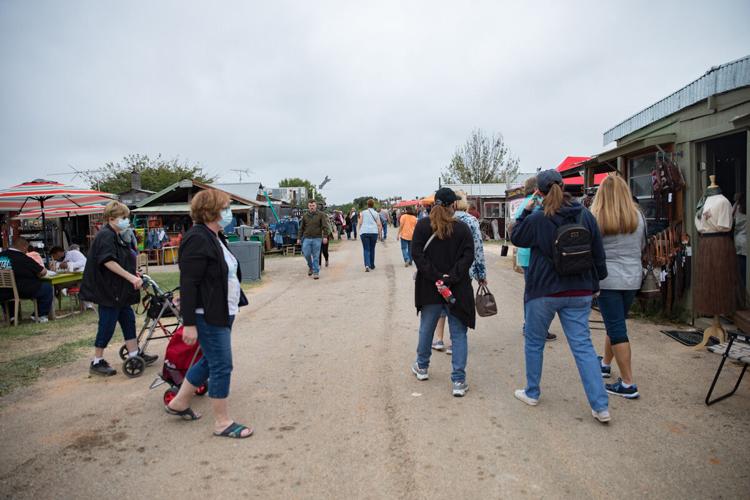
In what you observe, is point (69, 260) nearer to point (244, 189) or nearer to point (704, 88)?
point (704, 88)

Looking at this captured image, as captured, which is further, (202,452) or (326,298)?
(326,298)

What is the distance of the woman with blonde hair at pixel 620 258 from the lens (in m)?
4.02

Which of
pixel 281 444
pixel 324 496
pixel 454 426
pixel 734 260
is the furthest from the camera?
pixel 734 260

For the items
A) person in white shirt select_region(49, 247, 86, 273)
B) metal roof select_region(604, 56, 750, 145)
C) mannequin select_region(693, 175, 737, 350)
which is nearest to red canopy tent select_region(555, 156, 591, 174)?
metal roof select_region(604, 56, 750, 145)

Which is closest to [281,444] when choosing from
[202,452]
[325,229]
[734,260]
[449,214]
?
[202,452]

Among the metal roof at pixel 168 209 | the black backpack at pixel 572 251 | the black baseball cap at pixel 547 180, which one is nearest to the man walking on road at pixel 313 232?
the metal roof at pixel 168 209

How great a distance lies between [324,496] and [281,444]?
74cm

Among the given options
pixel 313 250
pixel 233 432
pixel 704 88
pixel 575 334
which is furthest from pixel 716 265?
pixel 313 250

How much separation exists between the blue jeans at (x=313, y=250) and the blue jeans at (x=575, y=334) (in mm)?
8549

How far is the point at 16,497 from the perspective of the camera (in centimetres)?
287

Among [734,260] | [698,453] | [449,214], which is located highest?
[449,214]

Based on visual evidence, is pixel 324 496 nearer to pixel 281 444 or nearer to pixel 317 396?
pixel 281 444

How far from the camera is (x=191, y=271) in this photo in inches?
129

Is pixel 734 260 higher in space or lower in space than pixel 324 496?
higher
